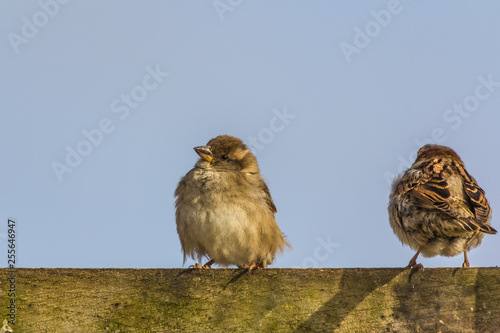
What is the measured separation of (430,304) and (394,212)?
269cm

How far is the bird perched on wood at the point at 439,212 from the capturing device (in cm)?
492

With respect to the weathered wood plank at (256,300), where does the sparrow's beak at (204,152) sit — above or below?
above

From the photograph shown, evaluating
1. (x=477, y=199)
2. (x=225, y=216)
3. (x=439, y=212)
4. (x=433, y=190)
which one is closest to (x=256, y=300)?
(x=225, y=216)

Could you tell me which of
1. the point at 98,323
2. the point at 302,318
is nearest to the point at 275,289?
the point at 302,318

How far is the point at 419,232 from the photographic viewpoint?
5.14 metres

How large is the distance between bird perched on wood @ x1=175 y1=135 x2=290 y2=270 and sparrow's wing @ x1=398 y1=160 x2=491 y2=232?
125cm

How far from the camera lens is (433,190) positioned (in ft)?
17.0

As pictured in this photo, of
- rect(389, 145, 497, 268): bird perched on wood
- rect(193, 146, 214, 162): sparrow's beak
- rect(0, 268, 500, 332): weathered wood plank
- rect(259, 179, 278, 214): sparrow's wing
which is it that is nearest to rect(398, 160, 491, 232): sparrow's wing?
rect(389, 145, 497, 268): bird perched on wood

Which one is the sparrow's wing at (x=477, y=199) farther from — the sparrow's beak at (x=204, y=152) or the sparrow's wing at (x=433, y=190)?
the sparrow's beak at (x=204, y=152)

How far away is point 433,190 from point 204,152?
2056 mm

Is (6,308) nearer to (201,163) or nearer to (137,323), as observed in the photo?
(137,323)

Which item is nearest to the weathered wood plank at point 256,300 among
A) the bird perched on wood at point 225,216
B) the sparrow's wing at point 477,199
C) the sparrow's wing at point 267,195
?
the bird perched on wood at point 225,216

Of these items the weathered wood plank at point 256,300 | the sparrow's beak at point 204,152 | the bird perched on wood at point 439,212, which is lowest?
the weathered wood plank at point 256,300

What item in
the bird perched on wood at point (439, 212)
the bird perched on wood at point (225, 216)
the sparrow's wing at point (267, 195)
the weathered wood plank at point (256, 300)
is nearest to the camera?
the weathered wood plank at point (256, 300)
